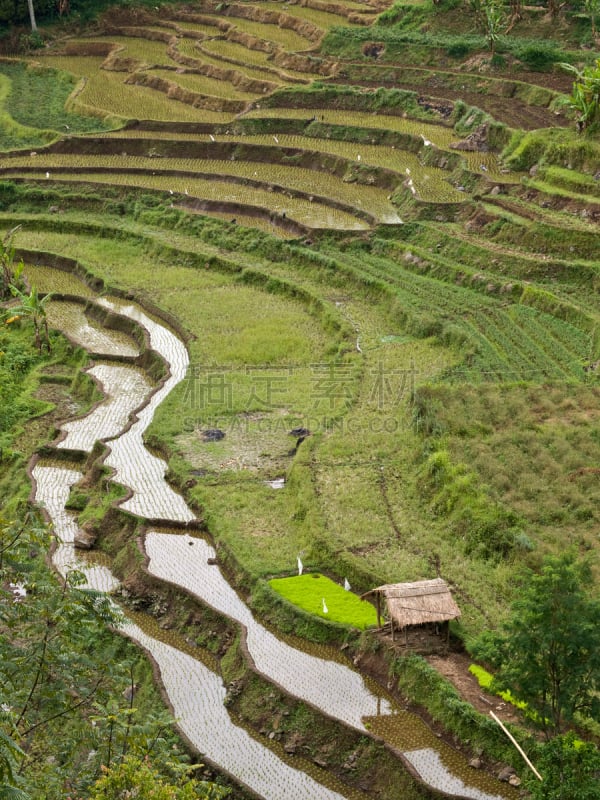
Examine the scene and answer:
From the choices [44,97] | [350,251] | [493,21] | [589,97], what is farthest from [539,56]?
[44,97]

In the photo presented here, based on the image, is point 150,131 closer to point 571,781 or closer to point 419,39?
point 419,39

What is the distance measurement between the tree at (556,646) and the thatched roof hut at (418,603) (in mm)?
1945

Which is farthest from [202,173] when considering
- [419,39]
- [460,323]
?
[460,323]

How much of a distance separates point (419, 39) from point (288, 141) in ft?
19.1

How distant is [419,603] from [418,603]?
0.01 meters

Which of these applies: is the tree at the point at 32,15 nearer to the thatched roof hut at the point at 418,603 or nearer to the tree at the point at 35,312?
the tree at the point at 35,312

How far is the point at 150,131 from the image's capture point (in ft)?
105

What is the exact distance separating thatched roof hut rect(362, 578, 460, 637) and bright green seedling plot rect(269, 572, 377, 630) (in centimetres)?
72

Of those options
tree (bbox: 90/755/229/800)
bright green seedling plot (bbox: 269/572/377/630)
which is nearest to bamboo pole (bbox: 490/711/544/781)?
bright green seedling plot (bbox: 269/572/377/630)

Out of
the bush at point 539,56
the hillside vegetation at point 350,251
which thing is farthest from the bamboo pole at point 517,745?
the bush at point 539,56

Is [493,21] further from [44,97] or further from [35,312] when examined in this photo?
[35,312]

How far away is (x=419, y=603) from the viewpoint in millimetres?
12414

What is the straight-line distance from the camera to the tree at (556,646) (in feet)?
32.9

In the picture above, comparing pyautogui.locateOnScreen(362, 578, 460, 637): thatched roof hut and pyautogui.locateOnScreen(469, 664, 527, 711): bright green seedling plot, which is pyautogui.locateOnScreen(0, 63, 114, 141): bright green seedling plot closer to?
pyautogui.locateOnScreen(362, 578, 460, 637): thatched roof hut
